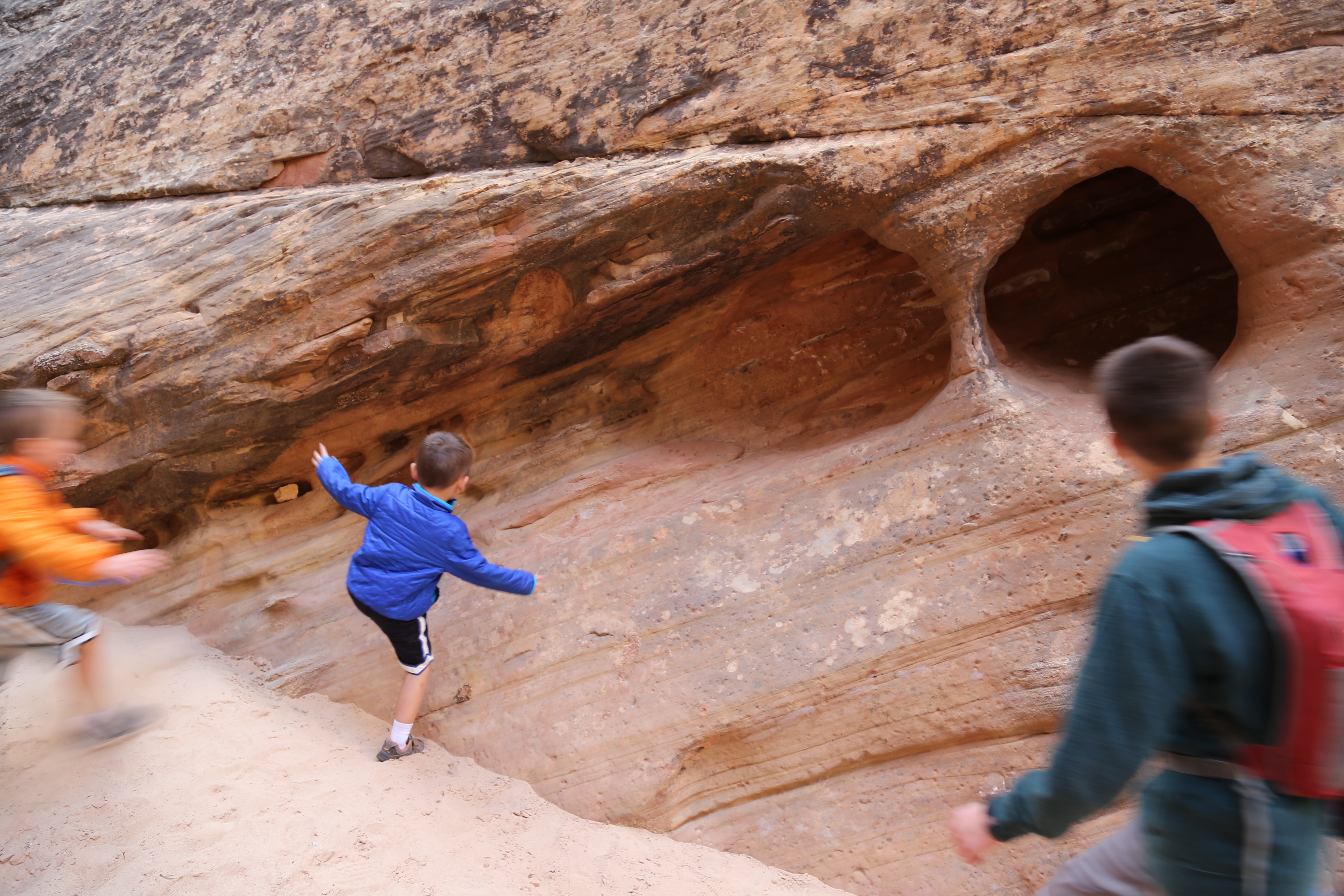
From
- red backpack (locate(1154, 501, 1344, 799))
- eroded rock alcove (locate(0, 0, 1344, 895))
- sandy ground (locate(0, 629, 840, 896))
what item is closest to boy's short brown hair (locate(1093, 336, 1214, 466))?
red backpack (locate(1154, 501, 1344, 799))

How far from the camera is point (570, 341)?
4.06 metres

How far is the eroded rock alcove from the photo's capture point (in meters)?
2.83

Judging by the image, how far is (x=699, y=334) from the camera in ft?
14.0

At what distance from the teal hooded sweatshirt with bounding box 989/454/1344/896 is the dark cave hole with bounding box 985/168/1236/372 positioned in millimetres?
2980

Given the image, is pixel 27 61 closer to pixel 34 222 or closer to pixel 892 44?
pixel 34 222

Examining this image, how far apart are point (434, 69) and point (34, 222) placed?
2.40 metres

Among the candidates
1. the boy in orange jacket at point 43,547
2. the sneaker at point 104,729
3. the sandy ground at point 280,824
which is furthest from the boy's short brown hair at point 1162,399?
the sneaker at point 104,729

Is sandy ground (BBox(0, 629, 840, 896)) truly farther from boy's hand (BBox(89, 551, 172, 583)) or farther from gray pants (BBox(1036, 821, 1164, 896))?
gray pants (BBox(1036, 821, 1164, 896))

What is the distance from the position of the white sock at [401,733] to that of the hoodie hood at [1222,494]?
9.09ft

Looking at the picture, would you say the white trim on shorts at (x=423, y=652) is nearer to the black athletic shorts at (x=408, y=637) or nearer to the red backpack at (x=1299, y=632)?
the black athletic shorts at (x=408, y=637)

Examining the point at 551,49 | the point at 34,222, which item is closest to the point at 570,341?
the point at 551,49

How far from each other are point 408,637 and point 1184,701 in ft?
8.74

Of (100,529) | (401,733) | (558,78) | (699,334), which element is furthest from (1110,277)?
(100,529)

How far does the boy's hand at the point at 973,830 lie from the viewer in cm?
123
